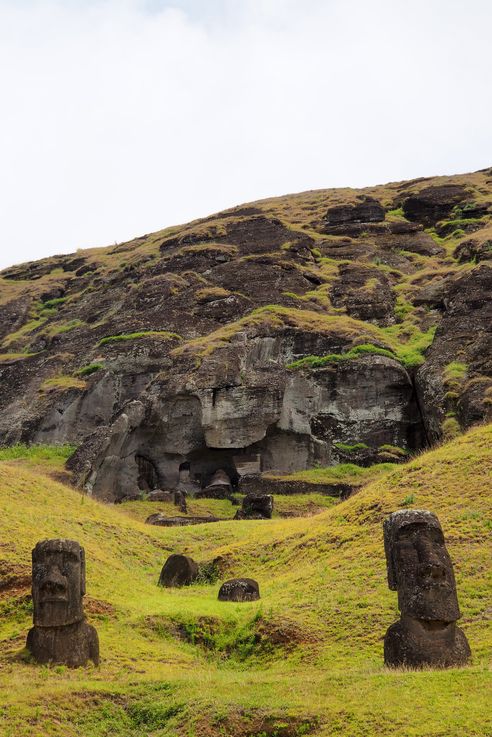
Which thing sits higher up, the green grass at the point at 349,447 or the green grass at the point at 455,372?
the green grass at the point at 455,372

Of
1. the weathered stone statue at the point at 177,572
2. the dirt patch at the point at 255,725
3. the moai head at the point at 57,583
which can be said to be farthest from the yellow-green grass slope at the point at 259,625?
the moai head at the point at 57,583

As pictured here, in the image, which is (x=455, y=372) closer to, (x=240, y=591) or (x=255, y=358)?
(x=255, y=358)

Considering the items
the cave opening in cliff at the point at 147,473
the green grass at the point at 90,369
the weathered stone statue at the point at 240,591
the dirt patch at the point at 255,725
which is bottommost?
the dirt patch at the point at 255,725

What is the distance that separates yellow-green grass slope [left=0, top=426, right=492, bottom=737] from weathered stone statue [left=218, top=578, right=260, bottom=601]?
0.33 m

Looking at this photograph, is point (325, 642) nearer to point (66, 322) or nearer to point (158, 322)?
point (158, 322)

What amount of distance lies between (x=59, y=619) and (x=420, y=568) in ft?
20.5

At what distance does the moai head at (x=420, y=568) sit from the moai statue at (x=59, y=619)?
5.46 meters

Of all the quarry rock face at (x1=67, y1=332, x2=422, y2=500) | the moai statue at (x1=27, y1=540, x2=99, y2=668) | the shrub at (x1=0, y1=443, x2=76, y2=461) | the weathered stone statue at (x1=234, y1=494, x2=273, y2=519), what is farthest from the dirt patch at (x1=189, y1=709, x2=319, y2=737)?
the shrub at (x1=0, y1=443, x2=76, y2=461)

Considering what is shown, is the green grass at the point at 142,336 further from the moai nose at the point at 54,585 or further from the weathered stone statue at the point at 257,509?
the moai nose at the point at 54,585

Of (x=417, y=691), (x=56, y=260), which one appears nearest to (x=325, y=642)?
(x=417, y=691)

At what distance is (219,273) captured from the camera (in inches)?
2223

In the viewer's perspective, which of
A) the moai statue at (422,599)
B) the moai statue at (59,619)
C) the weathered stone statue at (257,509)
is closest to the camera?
the moai statue at (422,599)

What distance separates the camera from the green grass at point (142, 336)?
46.9 m

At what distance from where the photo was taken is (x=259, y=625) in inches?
651
